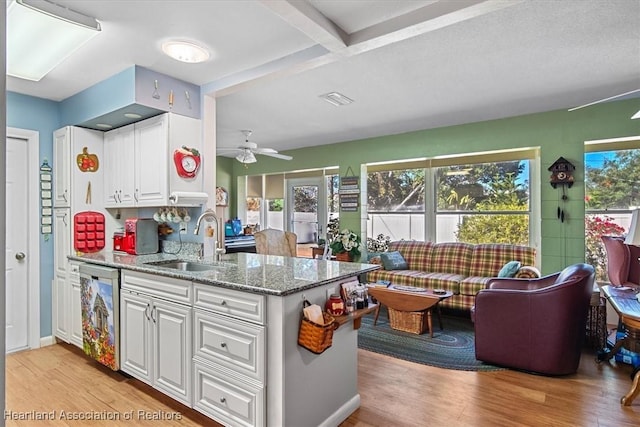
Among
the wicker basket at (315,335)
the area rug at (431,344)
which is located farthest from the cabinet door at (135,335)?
the area rug at (431,344)

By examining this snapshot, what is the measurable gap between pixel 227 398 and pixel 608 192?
4623 mm

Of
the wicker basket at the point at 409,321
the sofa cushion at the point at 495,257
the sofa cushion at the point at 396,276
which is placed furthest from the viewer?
the sofa cushion at the point at 396,276

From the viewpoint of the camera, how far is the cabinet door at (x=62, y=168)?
11.5 ft

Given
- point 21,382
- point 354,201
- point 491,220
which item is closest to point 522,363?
point 491,220

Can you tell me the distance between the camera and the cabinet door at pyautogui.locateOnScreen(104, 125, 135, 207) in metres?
3.40

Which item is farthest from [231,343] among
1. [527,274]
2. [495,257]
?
[495,257]

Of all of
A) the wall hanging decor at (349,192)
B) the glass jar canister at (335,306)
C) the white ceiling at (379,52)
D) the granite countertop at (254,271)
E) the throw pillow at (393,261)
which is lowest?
the throw pillow at (393,261)

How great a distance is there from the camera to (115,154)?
3.57m

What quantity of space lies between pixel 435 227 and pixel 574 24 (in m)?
3.50

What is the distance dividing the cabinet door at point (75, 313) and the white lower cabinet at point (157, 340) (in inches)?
32.2

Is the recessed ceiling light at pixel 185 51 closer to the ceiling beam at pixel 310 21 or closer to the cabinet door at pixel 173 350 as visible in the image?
the ceiling beam at pixel 310 21

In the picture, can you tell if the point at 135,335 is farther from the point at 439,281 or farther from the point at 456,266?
the point at 456,266

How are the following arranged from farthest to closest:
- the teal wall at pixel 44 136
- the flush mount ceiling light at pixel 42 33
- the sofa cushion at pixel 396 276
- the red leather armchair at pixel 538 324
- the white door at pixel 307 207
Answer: the white door at pixel 307 207
the sofa cushion at pixel 396 276
the teal wall at pixel 44 136
the red leather armchair at pixel 538 324
the flush mount ceiling light at pixel 42 33

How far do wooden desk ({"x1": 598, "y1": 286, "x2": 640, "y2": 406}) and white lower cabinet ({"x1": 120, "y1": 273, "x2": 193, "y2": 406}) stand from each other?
2.83 metres
